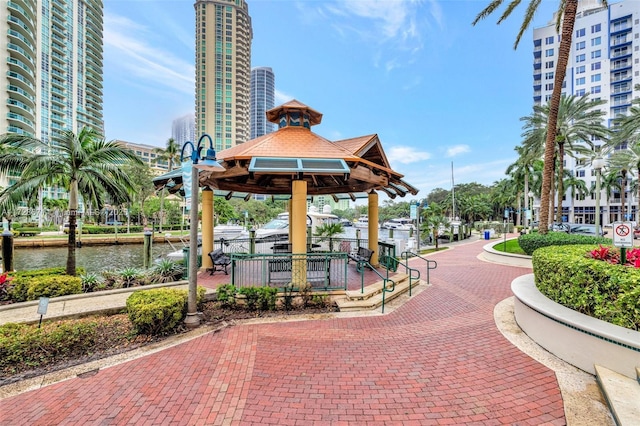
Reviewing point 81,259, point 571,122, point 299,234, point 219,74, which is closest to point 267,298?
point 299,234

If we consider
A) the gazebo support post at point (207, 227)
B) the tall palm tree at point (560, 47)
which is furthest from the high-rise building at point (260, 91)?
the gazebo support post at point (207, 227)

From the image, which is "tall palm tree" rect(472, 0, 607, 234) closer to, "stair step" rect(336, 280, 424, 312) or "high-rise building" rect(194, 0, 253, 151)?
"stair step" rect(336, 280, 424, 312)

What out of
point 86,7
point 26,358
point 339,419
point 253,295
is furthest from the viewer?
point 86,7

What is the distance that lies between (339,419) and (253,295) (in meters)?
3.92

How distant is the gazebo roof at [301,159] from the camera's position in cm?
729

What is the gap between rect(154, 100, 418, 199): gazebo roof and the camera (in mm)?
7293

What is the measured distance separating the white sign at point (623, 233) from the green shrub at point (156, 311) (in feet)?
25.9

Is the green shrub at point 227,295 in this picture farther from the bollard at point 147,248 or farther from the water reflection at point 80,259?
the water reflection at point 80,259

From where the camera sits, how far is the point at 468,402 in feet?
11.6

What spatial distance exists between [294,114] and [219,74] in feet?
385

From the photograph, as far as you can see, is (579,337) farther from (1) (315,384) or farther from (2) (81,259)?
(2) (81,259)

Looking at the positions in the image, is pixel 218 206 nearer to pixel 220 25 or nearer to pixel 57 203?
pixel 57 203

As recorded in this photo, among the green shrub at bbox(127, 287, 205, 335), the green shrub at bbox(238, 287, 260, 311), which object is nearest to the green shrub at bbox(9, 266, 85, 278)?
the green shrub at bbox(127, 287, 205, 335)

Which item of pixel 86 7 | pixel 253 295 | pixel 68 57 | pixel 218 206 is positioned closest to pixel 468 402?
pixel 253 295
